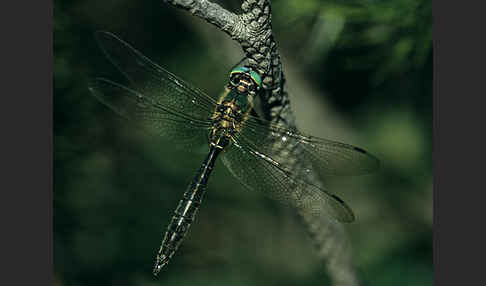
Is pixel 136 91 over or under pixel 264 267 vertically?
over

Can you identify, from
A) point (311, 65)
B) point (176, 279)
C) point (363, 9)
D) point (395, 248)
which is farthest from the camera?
point (311, 65)

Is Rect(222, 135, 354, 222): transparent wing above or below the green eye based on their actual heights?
below

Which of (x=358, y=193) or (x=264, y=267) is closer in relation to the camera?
(x=264, y=267)

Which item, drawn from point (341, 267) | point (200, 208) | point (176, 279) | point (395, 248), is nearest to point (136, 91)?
point (200, 208)

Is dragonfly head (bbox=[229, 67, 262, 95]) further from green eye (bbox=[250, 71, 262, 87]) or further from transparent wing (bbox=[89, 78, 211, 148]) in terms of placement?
transparent wing (bbox=[89, 78, 211, 148])

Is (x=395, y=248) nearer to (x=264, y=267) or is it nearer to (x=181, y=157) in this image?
(x=264, y=267)

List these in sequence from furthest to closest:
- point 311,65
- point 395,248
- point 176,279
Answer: point 311,65
point 395,248
point 176,279

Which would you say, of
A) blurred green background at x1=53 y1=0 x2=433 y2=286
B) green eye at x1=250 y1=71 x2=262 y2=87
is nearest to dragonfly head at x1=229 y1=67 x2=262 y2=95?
green eye at x1=250 y1=71 x2=262 y2=87

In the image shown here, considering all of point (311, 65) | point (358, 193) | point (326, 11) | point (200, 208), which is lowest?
point (200, 208)
